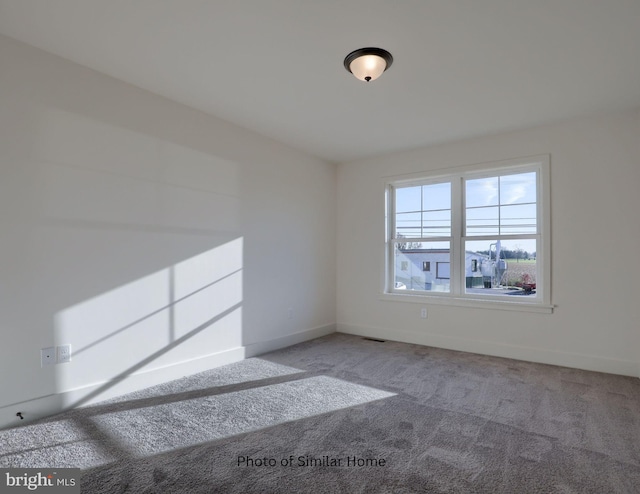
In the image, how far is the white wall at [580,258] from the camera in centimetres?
332

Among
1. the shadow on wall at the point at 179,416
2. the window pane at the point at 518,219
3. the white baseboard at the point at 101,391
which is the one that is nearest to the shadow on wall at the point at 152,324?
the white baseboard at the point at 101,391

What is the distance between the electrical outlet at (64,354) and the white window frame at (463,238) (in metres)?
3.51

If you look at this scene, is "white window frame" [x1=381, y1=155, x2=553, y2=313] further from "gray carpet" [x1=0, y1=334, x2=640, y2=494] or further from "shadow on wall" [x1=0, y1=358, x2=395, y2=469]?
"shadow on wall" [x1=0, y1=358, x2=395, y2=469]

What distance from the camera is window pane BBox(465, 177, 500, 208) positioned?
4.12 meters

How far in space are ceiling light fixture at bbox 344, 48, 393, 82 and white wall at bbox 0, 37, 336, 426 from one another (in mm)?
1705

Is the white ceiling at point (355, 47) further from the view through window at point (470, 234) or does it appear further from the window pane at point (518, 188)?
the view through window at point (470, 234)

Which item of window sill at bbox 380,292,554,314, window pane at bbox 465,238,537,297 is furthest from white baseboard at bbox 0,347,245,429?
window pane at bbox 465,238,537,297

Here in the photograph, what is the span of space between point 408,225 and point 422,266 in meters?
0.59

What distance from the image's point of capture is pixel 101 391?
2.69 meters

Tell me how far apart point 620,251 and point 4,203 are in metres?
5.09

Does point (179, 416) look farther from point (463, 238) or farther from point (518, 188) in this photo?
point (518, 188)

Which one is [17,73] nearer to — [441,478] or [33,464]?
[33,464]

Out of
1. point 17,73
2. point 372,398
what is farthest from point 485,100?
point 17,73

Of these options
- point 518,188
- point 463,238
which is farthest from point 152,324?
point 518,188
